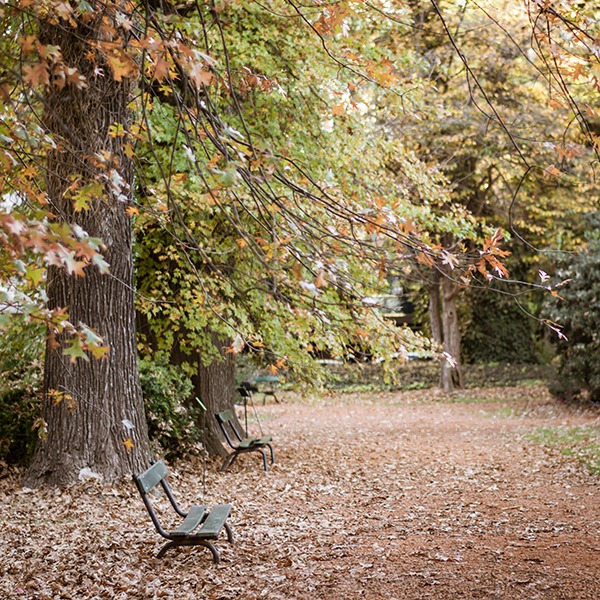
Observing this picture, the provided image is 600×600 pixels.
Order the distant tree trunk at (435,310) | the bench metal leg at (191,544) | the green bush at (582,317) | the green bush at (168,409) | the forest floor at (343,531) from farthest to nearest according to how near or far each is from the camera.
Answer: the distant tree trunk at (435,310)
the green bush at (582,317)
the green bush at (168,409)
the bench metal leg at (191,544)
the forest floor at (343,531)

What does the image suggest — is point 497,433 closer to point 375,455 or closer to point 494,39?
point 375,455

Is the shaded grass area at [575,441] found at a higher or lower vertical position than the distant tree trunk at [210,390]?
lower

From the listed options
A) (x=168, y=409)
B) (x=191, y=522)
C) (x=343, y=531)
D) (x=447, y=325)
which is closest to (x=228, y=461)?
(x=168, y=409)

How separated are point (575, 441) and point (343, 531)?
7213 millimetres

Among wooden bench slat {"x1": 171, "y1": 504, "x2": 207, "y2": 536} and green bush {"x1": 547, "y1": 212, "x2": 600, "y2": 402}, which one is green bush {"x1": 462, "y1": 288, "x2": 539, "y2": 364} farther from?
wooden bench slat {"x1": 171, "y1": 504, "x2": 207, "y2": 536}

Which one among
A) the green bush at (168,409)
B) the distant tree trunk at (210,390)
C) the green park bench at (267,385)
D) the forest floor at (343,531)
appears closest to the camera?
the forest floor at (343,531)

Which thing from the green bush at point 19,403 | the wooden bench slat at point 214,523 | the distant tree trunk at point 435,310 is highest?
the distant tree trunk at point 435,310

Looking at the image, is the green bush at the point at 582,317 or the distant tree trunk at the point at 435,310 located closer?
the green bush at the point at 582,317

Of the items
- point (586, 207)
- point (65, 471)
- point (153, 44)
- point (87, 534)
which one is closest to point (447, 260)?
point (153, 44)

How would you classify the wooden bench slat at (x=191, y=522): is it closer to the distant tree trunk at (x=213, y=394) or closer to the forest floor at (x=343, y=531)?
the forest floor at (x=343, y=531)

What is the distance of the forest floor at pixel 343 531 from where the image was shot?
576 centimetres

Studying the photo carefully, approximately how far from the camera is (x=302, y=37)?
11203 mm

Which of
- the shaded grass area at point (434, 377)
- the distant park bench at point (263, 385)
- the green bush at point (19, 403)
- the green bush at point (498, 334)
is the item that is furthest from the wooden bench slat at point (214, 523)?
the green bush at point (498, 334)

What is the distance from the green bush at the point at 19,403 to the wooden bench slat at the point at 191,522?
3314 millimetres
